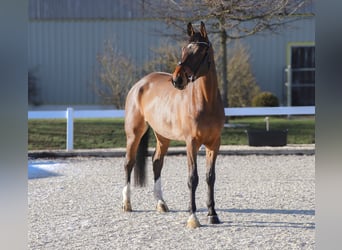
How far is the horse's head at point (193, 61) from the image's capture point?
15.1 ft

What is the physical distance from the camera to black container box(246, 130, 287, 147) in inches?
450

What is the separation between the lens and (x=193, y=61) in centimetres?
474

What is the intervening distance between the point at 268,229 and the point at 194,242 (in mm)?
843

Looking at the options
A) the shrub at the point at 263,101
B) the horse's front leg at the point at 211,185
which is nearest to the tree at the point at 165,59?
the shrub at the point at 263,101

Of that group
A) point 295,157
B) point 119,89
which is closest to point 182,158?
point 295,157

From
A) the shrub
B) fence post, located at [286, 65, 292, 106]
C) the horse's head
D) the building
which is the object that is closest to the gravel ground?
the horse's head

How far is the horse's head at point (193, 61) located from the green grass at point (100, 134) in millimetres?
7196

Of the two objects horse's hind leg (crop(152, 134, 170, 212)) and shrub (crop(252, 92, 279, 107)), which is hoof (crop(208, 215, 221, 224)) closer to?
horse's hind leg (crop(152, 134, 170, 212))

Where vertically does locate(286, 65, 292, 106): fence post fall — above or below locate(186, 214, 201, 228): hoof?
above

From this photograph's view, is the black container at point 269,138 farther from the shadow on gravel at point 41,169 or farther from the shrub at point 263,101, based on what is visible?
the shrub at point 263,101

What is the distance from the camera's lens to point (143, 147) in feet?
20.9

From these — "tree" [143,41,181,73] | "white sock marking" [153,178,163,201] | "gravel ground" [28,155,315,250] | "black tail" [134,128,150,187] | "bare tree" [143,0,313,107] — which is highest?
"bare tree" [143,0,313,107]
